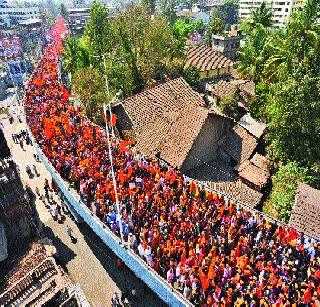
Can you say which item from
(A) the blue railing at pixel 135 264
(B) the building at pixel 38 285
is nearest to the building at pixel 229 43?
(A) the blue railing at pixel 135 264

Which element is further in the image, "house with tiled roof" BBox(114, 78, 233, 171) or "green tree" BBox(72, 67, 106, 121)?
"green tree" BBox(72, 67, 106, 121)

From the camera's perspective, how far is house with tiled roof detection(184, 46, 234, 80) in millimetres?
42312

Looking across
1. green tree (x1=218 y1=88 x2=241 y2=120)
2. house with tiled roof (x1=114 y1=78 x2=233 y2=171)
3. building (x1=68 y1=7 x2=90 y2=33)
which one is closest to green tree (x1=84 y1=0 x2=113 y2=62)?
house with tiled roof (x1=114 y1=78 x2=233 y2=171)

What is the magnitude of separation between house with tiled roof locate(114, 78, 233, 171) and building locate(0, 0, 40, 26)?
299 ft

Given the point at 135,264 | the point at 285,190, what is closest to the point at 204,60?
the point at 285,190

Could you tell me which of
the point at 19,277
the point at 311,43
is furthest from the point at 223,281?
the point at 311,43

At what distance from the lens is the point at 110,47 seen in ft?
145

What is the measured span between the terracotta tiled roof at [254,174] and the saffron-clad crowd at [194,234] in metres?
5.83

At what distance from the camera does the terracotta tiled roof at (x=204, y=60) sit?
42.5 m

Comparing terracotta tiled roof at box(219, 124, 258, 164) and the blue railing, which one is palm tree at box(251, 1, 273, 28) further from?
the blue railing

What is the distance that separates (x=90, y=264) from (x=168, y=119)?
1332cm

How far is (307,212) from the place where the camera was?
58.0 ft

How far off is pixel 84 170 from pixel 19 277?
6.73m

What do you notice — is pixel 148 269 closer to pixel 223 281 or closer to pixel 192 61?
pixel 223 281
